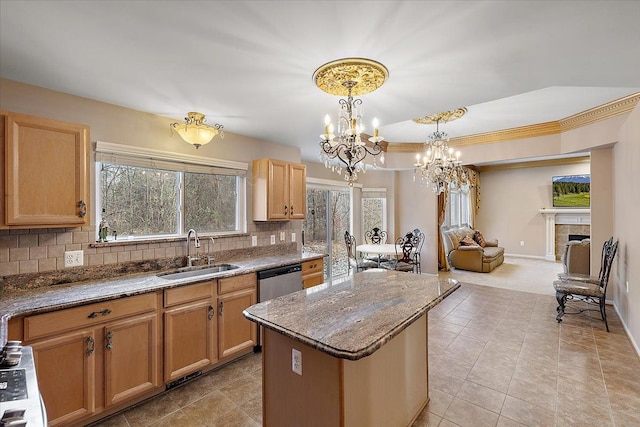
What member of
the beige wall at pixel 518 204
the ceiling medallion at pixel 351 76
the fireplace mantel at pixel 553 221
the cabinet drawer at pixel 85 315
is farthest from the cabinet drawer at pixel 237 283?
the fireplace mantel at pixel 553 221

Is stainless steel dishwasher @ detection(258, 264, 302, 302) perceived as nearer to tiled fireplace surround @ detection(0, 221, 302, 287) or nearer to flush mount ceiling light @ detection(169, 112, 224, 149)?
tiled fireplace surround @ detection(0, 221, 302, 287)

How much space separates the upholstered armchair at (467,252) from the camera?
6.61m

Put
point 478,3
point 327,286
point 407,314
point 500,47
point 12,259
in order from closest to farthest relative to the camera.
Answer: point 478,3, point 407,314, point 500,47, point 12,259, point 327,286

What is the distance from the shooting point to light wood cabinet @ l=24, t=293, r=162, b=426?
1.82 metres

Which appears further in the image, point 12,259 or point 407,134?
point 407,134

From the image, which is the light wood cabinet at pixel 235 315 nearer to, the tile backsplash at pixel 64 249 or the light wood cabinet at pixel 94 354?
the light wood cabinet at pixel 94 354

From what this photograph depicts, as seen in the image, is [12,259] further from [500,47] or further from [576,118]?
[576,118]

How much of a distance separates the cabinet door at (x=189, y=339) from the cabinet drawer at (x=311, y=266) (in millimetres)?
1175

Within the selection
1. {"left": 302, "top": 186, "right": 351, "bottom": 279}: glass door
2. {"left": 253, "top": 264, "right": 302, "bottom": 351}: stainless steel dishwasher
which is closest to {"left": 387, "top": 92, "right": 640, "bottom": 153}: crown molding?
{"left": 302, "top": 186, "right": 351, "bottom": 279}: glass door

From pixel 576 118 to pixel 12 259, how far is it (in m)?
6.40

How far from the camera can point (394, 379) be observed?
181 cm

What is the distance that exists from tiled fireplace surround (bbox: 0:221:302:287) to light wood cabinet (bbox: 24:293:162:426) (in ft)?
2.11

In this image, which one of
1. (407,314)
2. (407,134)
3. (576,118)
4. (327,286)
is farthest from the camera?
(407,134)

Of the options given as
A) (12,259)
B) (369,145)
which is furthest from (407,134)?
(12,259)
